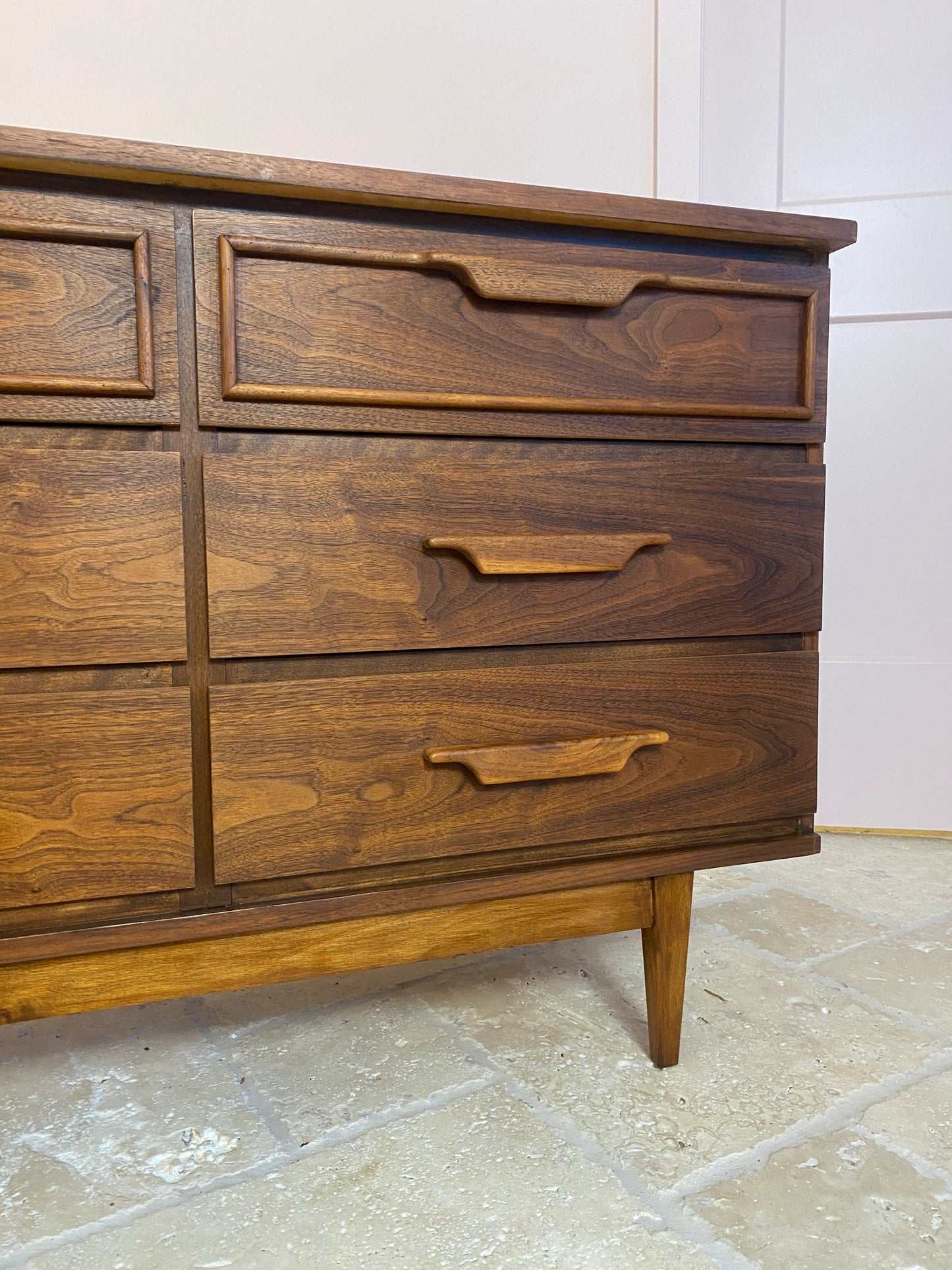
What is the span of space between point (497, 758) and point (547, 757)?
0.05 metres

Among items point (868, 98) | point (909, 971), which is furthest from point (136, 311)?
point (868, 98)

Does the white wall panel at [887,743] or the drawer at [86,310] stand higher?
the drawer at [86,310]

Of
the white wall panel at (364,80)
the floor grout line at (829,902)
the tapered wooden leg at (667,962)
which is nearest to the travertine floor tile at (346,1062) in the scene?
the tapered wooden leg at (667,962)

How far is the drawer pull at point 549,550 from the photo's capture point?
2.79ft

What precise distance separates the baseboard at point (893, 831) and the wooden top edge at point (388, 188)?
1.27m

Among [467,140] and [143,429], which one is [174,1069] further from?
[467,140]

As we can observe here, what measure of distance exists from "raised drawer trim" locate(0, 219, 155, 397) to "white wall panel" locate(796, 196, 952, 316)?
1.42m

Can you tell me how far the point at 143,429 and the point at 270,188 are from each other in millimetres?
218

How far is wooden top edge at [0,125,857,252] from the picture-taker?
711 millimetres

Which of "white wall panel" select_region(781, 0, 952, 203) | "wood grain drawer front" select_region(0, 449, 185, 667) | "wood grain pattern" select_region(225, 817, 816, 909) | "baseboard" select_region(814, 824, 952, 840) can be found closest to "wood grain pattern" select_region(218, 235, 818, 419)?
"wood grain drawer front" select_region(0, 449, 185, 667)

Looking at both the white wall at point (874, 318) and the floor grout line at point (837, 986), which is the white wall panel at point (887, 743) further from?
the floor grout line at point (837, 986)

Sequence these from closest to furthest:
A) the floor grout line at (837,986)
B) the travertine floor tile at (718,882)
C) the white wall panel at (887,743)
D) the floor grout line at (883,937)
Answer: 1. the floor grout line at (837,986)
2. the floor grout line at (883,937)
3. the travertine floor tile at (718,882)
4. the white wall panel at (887,743)

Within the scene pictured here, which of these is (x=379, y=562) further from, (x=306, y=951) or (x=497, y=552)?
(x=306, y=951)

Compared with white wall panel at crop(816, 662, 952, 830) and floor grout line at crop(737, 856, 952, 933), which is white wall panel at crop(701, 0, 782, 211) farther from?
floor grout line at crop(737, 856, 952, 933)
